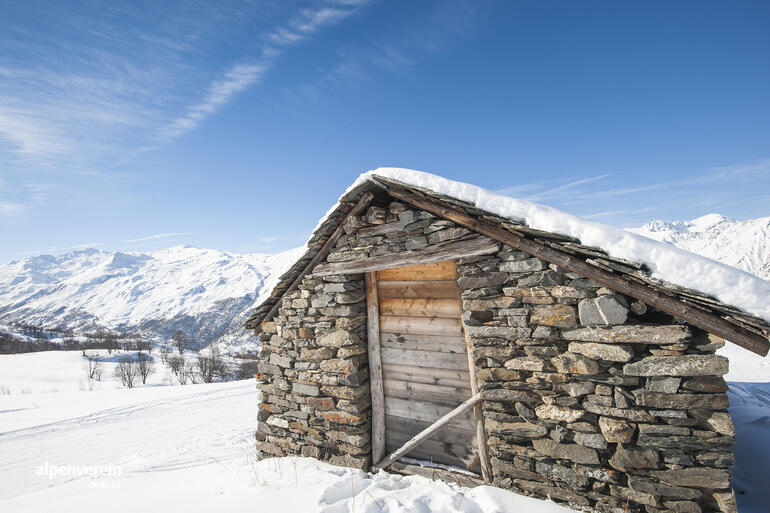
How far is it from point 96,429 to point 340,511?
12.5m


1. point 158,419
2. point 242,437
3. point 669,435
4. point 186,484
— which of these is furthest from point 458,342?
point 158,419

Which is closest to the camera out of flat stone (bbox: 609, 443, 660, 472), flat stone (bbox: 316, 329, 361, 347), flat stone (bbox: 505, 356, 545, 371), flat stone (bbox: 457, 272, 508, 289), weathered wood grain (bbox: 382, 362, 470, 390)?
flat stone (bbox: 609, 443, 660, 472)

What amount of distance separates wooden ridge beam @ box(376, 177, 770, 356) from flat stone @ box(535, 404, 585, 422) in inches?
49.7

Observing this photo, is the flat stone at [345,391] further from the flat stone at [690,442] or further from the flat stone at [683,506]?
the flat stone at [683,506]

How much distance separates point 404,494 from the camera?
3.61 metres

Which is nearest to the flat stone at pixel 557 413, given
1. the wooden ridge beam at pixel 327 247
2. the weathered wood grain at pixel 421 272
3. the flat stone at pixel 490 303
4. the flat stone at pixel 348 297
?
the flat stone at pixel 490 303

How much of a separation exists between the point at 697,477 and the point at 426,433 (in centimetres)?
262

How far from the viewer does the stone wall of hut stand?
9.41 feet

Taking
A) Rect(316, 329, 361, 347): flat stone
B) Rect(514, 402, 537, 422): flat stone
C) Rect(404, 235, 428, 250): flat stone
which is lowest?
Rect(514, 402, 537, 422): flat stone

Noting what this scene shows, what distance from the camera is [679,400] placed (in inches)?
114

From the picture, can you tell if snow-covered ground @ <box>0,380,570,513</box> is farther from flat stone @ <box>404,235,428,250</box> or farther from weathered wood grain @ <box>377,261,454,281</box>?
flat stone @ <box>404,235,428,250</box>

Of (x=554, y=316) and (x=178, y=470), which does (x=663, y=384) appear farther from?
(x=178, y=470)

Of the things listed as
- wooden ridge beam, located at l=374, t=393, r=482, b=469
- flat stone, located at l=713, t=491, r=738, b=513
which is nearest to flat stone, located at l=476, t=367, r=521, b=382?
wooden ridge beam, located at l=374, t=393, r=482, b=469

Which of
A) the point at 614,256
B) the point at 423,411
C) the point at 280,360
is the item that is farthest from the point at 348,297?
the point at 614,256
